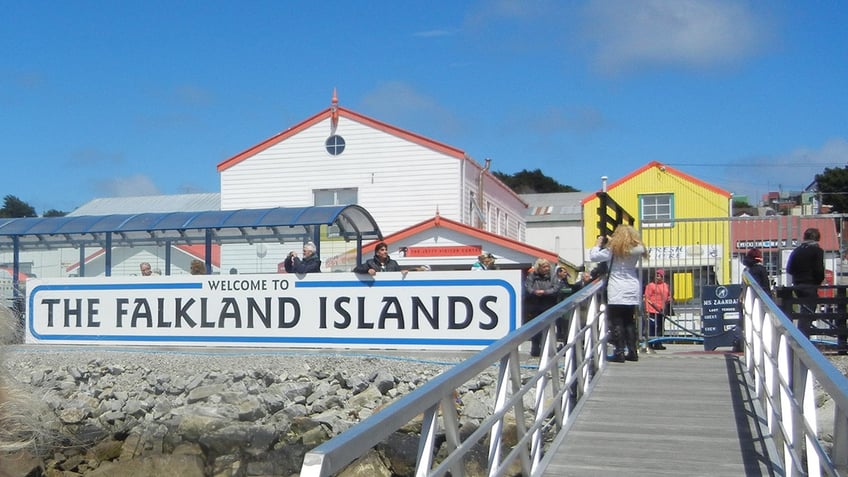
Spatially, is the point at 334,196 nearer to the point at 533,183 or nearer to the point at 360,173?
the point at 360,173

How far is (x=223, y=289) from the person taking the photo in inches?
583

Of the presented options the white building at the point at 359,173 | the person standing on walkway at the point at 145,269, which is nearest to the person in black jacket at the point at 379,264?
the person standing on walkway at the point at 145,269

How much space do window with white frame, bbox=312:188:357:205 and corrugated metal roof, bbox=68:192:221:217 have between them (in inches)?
393

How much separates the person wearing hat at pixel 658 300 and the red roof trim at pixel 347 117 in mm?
16562

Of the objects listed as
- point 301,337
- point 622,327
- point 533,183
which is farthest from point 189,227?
point 533,183

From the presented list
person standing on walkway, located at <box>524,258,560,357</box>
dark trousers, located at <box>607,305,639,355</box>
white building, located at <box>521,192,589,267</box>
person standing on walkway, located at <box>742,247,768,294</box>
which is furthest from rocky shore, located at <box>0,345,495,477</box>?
white building, located at <box>521,192,589,267</box>

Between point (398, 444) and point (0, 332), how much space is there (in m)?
9.38

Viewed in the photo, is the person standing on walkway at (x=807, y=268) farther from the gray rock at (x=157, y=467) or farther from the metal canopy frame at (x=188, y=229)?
the gray rock at (x=157, y=467)

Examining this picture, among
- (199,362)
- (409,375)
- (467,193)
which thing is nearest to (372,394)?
(409,375)

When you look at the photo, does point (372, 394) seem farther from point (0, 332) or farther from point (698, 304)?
point (0, 332)

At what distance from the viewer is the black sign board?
13320 millimetres

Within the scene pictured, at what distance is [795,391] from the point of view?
5.30m

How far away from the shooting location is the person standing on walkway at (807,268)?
11.8 metres

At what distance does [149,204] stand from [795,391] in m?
41.3
